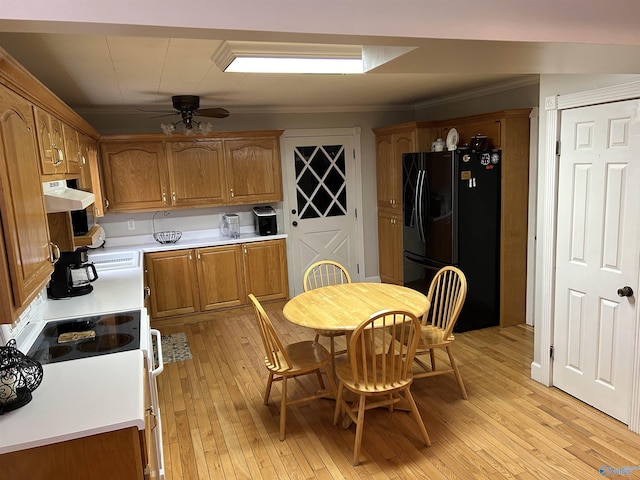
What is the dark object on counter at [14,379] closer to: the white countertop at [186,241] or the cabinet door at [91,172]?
the cabinet door at [91,172]

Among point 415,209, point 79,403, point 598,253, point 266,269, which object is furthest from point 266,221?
point 79,403

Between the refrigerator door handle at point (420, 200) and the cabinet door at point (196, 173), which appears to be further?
the cabinet door at point (196, 173)

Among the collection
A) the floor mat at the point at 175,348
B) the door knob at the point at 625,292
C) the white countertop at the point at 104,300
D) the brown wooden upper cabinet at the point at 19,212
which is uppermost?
the brown wooden upper cabinet at the point at 19,212

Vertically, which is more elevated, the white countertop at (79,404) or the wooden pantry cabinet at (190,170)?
the wooden pantry cabinet at (190,170)

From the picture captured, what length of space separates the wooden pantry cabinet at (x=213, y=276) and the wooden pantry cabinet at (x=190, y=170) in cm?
54

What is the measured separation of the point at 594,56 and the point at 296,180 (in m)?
4.16

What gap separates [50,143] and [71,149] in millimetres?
718

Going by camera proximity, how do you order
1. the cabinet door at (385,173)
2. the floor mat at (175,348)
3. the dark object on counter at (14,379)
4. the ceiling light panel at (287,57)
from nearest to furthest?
the dark object on counter at (14,379), the ceiling light panel at (287,57), the floor mat at (175,348), the cabinet door at (385,173)

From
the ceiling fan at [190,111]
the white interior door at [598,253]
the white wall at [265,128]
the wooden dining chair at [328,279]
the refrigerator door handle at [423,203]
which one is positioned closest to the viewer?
the white interior door at [598,253]

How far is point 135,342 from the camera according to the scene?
229 centimetres

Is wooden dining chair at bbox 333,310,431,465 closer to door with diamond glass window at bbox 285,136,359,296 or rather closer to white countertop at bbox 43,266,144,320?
white countertop at bbox 43,266,144,320

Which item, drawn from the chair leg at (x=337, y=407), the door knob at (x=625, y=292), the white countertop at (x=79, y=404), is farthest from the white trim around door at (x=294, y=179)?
the white countertop at (x=79, y=404)

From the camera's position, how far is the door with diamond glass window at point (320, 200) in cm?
564

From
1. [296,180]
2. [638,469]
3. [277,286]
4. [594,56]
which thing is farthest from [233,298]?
[594,56]
